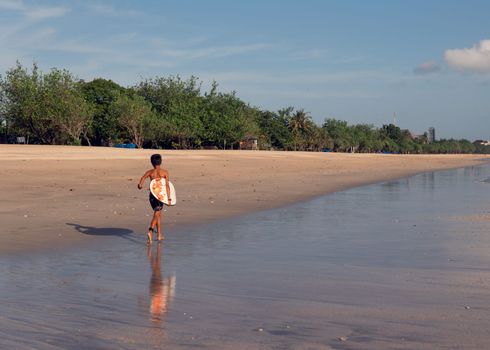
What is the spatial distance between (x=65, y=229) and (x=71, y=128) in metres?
53.3

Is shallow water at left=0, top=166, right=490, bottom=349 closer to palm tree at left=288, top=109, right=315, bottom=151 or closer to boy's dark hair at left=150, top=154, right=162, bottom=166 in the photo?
boy's dark hair at left=150, top=154, right=162, bottom=166

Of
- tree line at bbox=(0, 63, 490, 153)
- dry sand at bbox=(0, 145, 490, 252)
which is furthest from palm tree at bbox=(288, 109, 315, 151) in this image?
dry sand at bbox=(0, 145, 490, 252)

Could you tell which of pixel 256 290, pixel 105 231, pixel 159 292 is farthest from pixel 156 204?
pixel 256 290

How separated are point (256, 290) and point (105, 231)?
519cm

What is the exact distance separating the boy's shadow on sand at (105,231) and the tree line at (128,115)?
51.4 meters

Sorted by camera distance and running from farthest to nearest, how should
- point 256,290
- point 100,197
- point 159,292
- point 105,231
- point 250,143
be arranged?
point 250,143 → point 100,197 → point 105,231 → point 256,290 → point 159,292

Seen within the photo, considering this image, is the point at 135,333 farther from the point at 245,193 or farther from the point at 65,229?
the point at 245,193

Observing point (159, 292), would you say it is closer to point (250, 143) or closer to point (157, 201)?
point (157, 201)

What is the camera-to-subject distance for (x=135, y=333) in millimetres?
5301

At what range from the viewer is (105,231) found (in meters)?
11.6

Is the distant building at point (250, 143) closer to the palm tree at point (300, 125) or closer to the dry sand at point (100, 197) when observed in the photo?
the palm tree at point (300, 125)

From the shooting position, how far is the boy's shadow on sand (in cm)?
1116

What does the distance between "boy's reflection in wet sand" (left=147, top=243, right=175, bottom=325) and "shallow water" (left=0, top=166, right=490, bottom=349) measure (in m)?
0.02

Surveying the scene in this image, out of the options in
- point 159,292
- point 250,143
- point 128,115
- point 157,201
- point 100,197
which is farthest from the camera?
point 250,143
